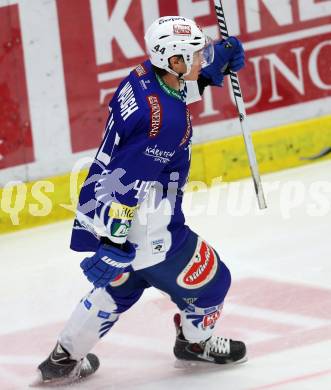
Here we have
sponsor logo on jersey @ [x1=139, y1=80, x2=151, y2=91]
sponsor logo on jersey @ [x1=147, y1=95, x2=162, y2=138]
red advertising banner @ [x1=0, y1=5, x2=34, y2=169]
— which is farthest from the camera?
red advertising banner @ [x1=0, y1=5, x2=34, y2=169]

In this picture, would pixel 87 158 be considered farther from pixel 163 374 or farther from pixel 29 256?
pixel 163 374

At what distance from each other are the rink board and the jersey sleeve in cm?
266

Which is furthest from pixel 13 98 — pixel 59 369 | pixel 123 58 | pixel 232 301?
pixel 59 369

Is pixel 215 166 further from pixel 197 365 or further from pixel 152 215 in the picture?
pixel 152 215

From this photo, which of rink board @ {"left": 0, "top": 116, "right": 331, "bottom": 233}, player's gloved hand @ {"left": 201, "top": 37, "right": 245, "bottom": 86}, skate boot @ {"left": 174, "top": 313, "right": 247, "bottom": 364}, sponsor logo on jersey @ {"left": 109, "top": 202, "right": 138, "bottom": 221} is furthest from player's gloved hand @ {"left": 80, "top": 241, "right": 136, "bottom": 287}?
rink board @ {"left": 0, "top": 116, "right": 331, "bottom": 233}

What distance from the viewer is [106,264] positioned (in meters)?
3.79

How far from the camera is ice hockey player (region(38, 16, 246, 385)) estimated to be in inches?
148

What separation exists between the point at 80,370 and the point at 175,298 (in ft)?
1.57

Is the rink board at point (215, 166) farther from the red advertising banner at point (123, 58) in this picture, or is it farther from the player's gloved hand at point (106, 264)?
the player's gloved hand at point (106, 264)

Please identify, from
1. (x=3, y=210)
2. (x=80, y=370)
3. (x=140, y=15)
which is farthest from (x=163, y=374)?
(x=140, y=15)

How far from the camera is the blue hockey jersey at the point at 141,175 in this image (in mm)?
3744

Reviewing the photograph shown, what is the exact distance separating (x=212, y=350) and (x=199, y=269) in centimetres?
41

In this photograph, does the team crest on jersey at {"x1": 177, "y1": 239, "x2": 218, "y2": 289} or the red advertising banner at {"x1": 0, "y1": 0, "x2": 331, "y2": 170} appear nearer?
the team crest on jersey at {"x1": 177, "y1": 239, "x2": 218, "y2": 289}

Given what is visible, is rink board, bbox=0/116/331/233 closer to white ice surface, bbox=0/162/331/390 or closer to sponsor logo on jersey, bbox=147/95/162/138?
white ice surface, bbox=0/162/331/390
